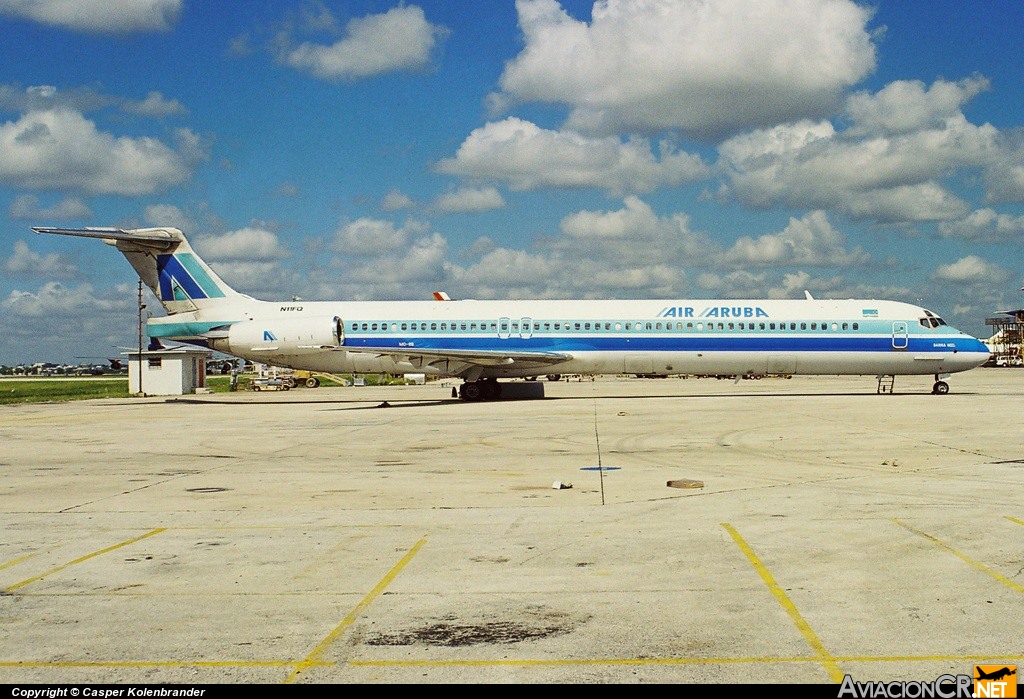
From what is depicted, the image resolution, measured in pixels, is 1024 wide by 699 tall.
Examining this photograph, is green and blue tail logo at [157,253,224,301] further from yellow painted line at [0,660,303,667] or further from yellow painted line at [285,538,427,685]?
yellow painted line at [0,660,303,667]

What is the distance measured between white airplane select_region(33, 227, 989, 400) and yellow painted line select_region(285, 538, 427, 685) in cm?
2674

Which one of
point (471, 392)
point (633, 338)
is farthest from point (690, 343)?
point (471, 392)

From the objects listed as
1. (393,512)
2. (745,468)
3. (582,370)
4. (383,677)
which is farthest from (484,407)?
(383,677)

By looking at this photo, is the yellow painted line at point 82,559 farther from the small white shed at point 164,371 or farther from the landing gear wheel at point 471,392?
the small white shed at point 164,371

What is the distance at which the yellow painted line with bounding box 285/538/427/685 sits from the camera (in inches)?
225

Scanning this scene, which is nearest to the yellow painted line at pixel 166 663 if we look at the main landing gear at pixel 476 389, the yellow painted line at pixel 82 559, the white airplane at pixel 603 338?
the yellow painted line at pixel 82 559

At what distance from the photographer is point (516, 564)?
8555mm

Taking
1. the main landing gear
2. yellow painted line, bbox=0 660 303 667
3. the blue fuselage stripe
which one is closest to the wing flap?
the blue fuselage stripe

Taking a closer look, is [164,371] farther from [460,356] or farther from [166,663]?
[166,663]

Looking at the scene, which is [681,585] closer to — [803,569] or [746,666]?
[803,569]

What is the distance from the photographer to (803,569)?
812cm

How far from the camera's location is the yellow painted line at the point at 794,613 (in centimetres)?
552

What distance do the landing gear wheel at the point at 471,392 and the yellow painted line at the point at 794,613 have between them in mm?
28725

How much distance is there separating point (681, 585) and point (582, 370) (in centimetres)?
3026
